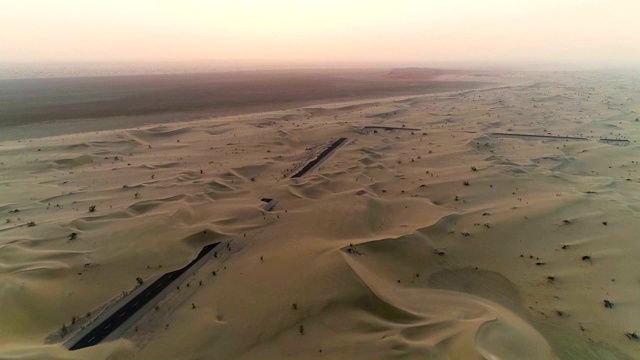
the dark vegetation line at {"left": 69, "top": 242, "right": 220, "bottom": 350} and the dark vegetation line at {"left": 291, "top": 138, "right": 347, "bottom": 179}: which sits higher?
the dark vegetation line at {"left": 291, "top": 138, "right": 347, "bottom": 179}

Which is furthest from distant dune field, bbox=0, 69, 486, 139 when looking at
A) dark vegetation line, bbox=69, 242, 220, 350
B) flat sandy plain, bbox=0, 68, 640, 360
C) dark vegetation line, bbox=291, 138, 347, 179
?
dark vegetation line, bbox=69, 242, 220, 350

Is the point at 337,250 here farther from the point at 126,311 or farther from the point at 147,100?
the point at 147,100

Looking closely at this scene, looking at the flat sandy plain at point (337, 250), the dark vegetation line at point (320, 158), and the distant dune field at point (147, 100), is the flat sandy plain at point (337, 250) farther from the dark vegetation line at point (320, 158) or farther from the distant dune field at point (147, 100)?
the distant dune field at point (147, 100)

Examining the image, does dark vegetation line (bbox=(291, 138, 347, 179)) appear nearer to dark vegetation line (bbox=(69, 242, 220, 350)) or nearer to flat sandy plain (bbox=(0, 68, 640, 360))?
flat sandy plain (bbox=(0, 68, 640, 360))

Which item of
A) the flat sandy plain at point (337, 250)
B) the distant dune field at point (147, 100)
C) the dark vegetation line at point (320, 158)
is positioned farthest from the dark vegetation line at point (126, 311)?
the distant dune field at point (147, 100)

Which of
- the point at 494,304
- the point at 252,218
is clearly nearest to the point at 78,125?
the point at 252,218

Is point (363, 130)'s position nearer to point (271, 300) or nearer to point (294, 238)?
point (294, 238)
